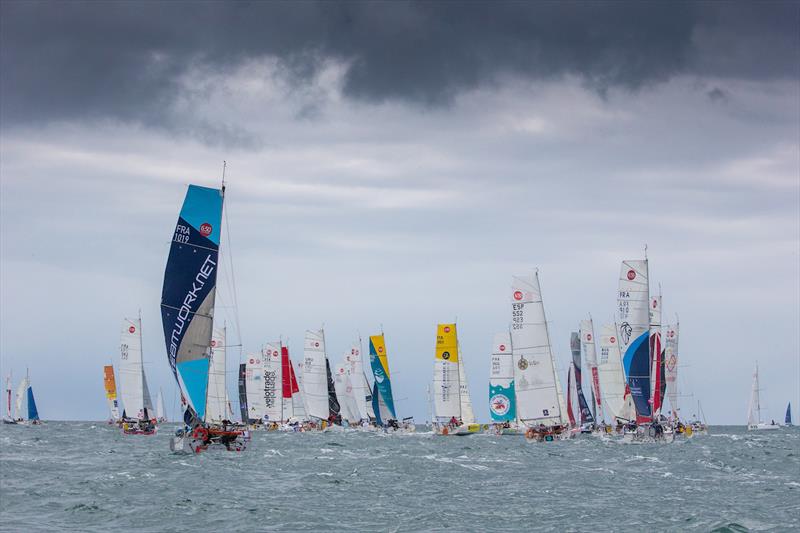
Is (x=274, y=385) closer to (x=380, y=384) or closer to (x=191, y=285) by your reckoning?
(x=380, y=384)

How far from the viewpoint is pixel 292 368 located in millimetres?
118500

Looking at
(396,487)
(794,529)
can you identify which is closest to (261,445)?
(396,487)

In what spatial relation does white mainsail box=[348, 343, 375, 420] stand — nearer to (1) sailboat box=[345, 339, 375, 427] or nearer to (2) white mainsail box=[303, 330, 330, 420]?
(1) sailboat box=[345, 339, 375, 427]

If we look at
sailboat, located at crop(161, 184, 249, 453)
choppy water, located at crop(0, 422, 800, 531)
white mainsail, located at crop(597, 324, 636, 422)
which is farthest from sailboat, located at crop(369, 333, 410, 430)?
sailboat, located at crop(161, 184, 249, 453)

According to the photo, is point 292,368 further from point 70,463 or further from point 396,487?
point 396,487

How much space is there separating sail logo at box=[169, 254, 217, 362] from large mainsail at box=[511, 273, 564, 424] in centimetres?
2873

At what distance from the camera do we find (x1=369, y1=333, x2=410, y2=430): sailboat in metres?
112

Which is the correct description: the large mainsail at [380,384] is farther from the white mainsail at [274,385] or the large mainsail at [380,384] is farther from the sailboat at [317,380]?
the white mainsail at [274,385]

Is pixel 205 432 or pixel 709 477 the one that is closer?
pixel 709 477

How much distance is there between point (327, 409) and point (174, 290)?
208 feet

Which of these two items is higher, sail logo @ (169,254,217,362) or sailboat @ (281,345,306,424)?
sail logo @ (169,254,217,362)

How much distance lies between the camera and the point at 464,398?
342 ft

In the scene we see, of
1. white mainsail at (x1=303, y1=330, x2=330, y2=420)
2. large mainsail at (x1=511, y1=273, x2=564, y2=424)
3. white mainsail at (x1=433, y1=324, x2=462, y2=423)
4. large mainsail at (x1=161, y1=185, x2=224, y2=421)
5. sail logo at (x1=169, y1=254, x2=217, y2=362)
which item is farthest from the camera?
white mainsail at (x1=303, y1=330, x2=330, y2=420)

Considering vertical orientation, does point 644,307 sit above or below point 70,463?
above
